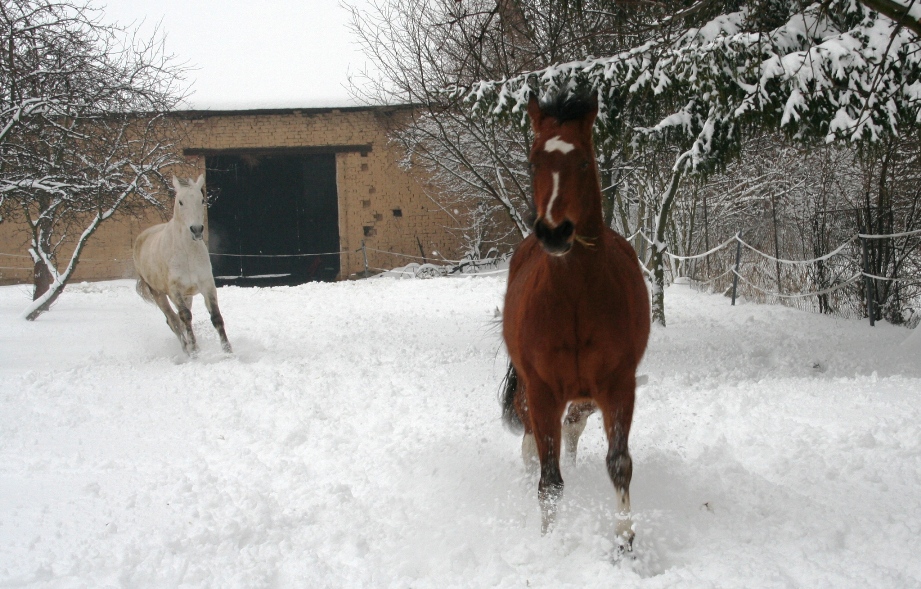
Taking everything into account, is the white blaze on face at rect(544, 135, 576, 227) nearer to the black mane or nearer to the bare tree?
the black mane

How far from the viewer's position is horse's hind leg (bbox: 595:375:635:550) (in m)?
3.28

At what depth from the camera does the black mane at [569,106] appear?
3.11 meters

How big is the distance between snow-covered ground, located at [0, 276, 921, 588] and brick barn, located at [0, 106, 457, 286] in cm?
1365

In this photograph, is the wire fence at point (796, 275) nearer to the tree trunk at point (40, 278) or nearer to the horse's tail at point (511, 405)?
the horse's tail at point (511, 405)

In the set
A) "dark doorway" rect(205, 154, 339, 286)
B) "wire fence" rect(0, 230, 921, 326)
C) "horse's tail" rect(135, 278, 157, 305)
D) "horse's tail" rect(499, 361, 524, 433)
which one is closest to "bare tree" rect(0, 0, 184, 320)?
"horse's tail" rect(135, 278, 157, 305)

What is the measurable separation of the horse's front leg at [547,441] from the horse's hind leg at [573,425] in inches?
35.8

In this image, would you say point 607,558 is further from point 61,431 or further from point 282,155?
point 282,155

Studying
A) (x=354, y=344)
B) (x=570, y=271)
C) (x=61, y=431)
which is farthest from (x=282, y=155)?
(x=570, y=271)

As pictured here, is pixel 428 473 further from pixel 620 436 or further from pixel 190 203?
pixel 190 203

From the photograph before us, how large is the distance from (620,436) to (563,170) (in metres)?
1.35

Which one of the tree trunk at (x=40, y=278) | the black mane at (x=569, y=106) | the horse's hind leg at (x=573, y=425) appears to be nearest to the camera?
the black mane at (x=569, y=106)

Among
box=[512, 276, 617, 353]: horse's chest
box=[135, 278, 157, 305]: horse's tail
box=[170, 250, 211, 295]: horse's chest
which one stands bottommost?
box=[135, 278, 157, 305]: horse's tail

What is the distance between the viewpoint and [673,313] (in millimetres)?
11664

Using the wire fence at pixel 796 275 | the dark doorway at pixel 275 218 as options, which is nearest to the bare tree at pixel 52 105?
the wire fence at pixel 796 275
